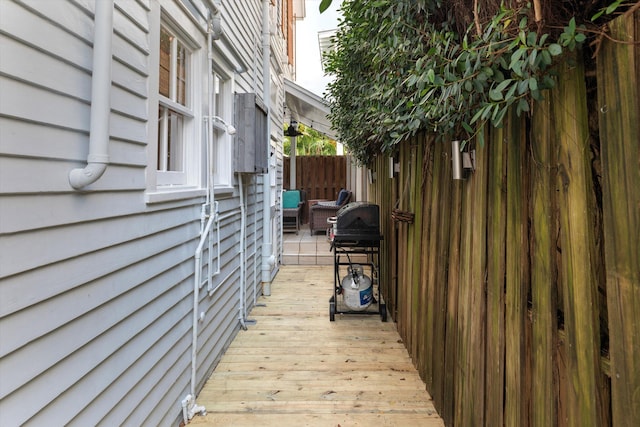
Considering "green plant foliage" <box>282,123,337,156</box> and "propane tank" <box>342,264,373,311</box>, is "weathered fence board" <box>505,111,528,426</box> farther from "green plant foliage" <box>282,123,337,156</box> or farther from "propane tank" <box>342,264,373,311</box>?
"green plant foliage" <box>282,123,337,156</box>

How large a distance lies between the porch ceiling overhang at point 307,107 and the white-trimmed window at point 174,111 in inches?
132

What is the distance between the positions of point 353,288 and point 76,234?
3.02 metres

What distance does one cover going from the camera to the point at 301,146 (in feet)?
57.4

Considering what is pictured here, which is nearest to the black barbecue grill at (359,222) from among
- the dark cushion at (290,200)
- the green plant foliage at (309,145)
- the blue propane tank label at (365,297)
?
the blue propane tank label at (365,297)

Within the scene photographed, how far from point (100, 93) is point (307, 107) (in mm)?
7676

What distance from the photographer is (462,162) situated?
1.79m

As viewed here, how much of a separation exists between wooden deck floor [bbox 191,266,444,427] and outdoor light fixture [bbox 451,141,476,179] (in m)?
1.60

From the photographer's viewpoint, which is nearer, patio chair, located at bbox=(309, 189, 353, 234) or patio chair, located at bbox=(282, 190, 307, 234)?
patio chair, located at bbox=(309, 189, 353, 234)

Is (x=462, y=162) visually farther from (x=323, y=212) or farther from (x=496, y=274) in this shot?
(x=323, y=212)

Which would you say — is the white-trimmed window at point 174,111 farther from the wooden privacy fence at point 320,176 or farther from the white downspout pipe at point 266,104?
the wooden privacy fence at point 320,176

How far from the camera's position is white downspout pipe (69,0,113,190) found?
1.29m

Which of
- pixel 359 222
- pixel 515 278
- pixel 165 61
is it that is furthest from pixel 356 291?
pixel 165 61

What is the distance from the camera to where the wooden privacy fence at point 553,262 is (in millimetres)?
846

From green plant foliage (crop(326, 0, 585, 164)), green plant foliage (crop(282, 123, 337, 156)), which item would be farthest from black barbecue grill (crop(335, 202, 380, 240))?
green plant foliage (crop(282, 123, 337, 156))
